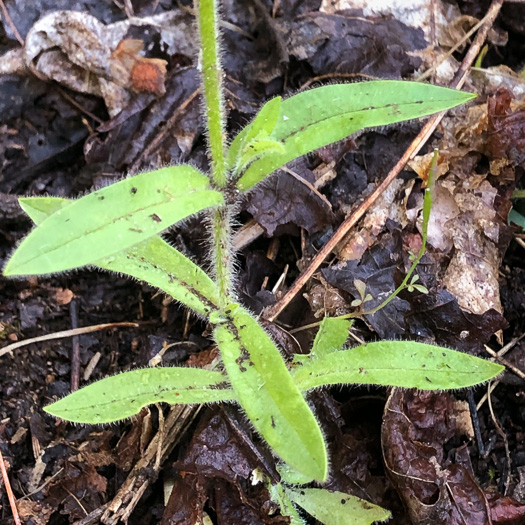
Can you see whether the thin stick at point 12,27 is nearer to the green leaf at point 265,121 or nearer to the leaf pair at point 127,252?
the leaf pair at point 127,252

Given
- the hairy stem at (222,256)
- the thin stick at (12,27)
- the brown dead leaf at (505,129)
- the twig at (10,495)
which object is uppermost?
the thin stick at (12,27)

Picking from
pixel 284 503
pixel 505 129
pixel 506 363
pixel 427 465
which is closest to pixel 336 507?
pixel 284 503

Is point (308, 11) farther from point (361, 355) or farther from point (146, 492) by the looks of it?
point (146, 492)

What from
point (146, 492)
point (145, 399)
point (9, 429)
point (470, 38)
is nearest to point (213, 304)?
point (145, 399)

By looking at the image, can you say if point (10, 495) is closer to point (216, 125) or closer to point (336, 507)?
point (336, 507)

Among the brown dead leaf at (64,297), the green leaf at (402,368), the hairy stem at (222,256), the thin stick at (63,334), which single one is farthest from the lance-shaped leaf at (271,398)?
the brown dead leaf at (64,297)

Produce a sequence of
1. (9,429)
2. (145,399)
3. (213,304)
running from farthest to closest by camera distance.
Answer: (9,429) → (213,304) → (145,399)
